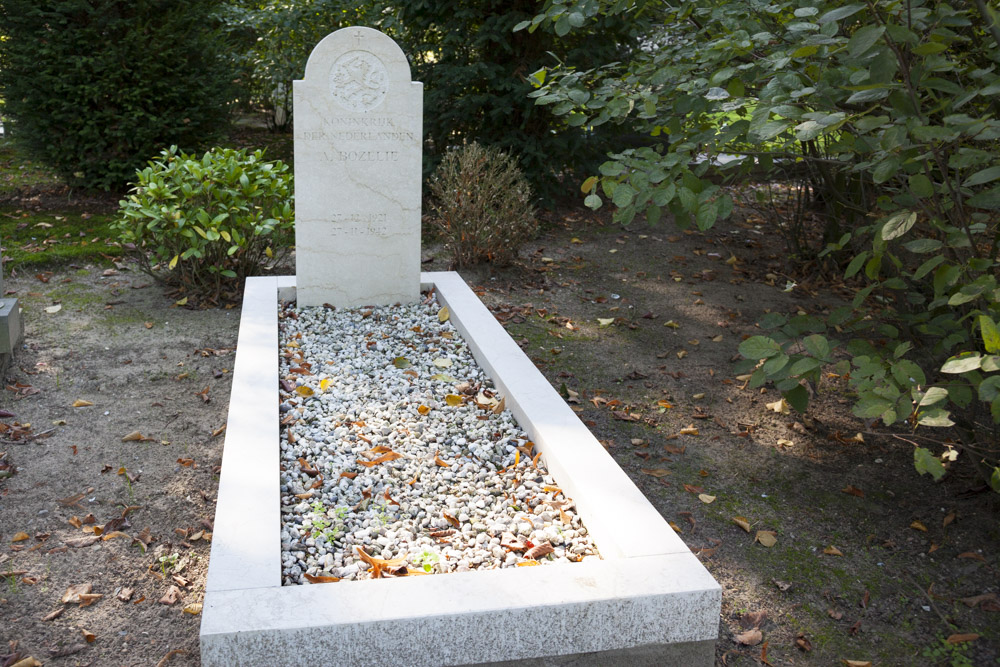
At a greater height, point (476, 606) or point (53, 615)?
point (476, 606)

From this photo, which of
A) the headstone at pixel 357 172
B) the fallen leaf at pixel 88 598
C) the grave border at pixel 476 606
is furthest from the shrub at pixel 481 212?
the fallen leaf at pixel 88 598

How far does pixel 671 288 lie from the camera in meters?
6.80

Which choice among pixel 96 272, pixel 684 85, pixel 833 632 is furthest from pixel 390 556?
pixel 96 272

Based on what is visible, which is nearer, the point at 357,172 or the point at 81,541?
the point at 81,541

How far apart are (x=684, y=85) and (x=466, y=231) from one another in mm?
3751

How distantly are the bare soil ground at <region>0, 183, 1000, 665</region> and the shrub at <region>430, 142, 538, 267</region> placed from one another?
0.55 metres

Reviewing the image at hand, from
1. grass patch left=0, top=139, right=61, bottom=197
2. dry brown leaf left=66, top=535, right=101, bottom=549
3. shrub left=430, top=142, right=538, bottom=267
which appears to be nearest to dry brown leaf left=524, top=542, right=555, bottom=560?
dry brown leaf left=66, top=535, right=101, bottom=549

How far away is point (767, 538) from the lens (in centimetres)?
339

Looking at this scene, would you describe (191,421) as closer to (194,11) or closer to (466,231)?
(466,231)

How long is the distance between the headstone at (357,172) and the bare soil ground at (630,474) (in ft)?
→ 2.89

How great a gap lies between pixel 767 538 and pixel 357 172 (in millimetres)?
3220

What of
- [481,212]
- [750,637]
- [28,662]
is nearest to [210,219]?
[481,212]

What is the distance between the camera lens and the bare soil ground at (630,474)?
286cm

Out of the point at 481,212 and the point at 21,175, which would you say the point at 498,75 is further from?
the point at 21,175
